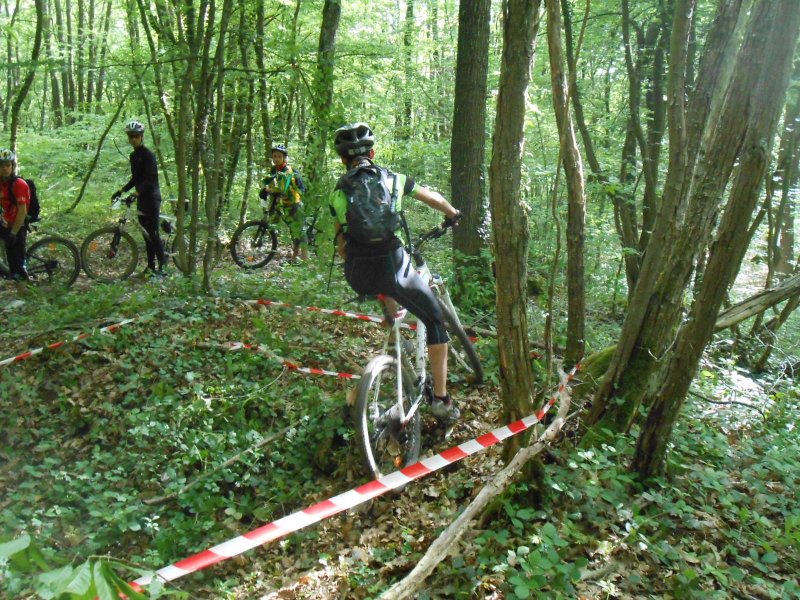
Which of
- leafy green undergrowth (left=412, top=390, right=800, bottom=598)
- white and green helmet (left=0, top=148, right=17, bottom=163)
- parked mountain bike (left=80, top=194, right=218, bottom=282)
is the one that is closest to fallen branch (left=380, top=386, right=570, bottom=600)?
leafy green undergrowth (left=412, top=390, right=800, bottom=598)

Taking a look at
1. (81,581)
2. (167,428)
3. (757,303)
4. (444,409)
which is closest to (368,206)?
(444,409)

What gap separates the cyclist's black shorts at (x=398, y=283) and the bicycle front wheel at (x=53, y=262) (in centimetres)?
685

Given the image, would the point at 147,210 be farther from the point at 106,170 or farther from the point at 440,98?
the point at 440,98

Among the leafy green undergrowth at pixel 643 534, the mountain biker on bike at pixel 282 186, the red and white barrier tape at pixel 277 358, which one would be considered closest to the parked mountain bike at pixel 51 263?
the mountain biker on bike at pixel 282 186

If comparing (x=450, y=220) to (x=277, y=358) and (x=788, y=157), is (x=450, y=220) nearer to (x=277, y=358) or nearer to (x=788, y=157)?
(x=277, y=358)

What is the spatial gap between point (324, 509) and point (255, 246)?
353 inches

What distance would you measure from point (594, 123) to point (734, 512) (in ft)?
37.8

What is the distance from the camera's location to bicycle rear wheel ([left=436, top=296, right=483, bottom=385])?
5297 mm

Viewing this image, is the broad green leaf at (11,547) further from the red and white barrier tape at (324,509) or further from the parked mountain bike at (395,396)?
the parked mountain bike at (395,396)

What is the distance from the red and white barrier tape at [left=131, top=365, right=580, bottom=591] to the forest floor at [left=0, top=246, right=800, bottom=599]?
0.70 feet

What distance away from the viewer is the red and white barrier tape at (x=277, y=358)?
6090mm

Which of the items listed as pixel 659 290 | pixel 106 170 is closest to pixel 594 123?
pixel 659 290

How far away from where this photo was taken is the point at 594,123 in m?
13.7

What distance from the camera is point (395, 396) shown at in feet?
15.0
